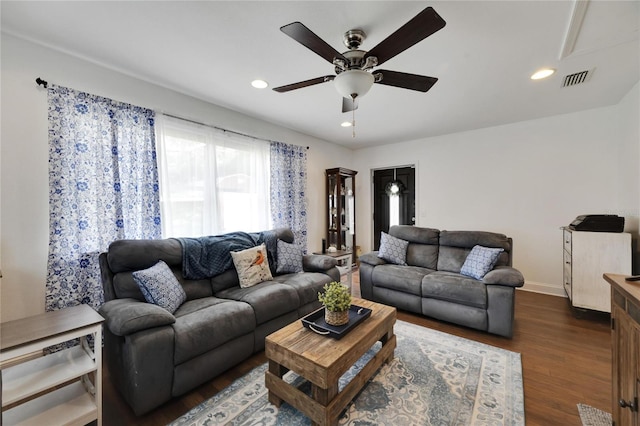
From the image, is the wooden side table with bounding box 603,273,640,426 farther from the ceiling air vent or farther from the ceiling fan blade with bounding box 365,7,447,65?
the ceiling air vent

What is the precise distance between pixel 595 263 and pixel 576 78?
2.01 meters

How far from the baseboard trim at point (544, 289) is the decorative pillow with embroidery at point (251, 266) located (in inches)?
156

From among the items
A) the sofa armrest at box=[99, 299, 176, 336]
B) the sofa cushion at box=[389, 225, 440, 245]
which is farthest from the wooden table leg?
the sofa cushion at box=[389, 225, 440, 245]

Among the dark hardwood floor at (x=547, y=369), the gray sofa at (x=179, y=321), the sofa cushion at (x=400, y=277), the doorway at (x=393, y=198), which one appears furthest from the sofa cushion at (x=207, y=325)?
the doorway at (x=393, y=198)

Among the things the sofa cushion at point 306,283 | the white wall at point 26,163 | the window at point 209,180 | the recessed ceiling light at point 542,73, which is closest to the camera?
the white wall at point 26,163

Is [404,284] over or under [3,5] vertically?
under

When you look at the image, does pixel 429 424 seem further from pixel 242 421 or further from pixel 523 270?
pixel 523 270

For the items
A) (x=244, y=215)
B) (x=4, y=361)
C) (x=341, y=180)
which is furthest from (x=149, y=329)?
(x=341, y=180)

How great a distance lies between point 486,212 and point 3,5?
5.67 meters

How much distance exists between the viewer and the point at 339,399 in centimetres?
151

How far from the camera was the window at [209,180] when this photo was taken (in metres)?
2.81

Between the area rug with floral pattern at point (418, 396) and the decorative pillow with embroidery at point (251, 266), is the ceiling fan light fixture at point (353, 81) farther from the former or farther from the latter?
the area rug with floral pattern at point (418, 396)

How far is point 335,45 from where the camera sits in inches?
79.6

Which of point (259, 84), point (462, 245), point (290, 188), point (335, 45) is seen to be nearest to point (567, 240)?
point (462, 245)
